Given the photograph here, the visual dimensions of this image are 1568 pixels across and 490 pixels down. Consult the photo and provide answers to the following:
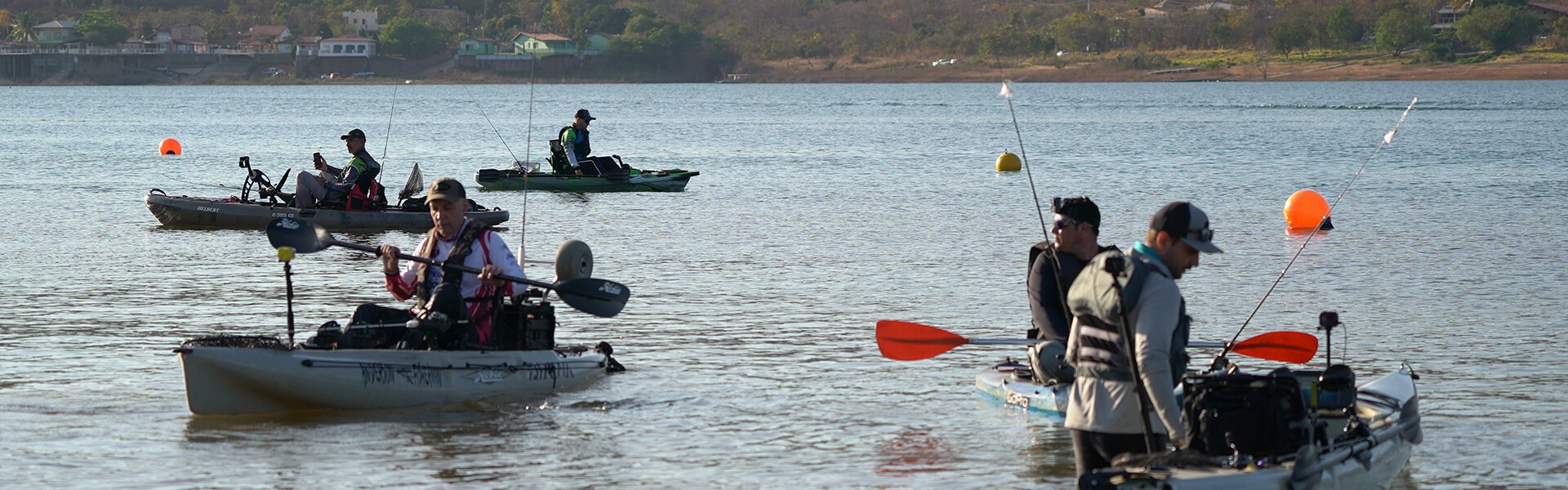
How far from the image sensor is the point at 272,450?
10.4m

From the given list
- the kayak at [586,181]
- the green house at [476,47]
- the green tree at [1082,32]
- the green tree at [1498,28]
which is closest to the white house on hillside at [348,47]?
the green house at [476,47]

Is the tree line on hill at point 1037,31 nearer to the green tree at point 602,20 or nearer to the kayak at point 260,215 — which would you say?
the green tree at point 602,20

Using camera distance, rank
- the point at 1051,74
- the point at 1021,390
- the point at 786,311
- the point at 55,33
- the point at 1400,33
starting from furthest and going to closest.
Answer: the point at 55,33
the point at 1051,74
the point at 1400,33
the point at 786,311
the point at 1021,390

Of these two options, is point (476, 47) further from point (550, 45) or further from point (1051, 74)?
point (1051, 74)

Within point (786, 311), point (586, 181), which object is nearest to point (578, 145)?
point (586, 181)

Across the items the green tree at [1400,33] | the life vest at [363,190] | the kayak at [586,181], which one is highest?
the green tree at [1400,33]

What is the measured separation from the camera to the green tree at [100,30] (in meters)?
190

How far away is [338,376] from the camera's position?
10.8 metres

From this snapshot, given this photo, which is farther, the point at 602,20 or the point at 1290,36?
the point at 602,20

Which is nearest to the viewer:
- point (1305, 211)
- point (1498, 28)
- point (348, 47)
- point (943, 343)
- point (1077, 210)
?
point (1077, 210)

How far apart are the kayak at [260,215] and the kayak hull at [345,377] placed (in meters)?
11.8

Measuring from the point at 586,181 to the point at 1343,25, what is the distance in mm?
137568

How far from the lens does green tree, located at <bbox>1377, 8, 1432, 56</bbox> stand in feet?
493

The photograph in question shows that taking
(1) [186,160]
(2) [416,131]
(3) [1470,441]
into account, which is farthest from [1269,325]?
(2) [416,131]
